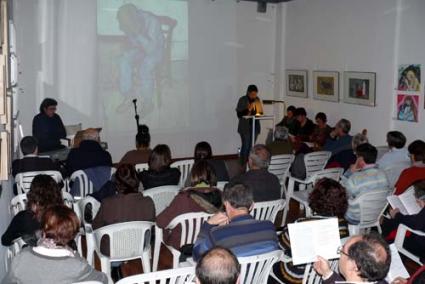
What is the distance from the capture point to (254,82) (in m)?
10.2

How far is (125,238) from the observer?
3.76 meters

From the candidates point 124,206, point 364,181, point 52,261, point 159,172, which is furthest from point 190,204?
point 364,181

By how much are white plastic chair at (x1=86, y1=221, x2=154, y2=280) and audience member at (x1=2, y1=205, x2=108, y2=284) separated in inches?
33.9

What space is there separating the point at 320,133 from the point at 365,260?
5814mm

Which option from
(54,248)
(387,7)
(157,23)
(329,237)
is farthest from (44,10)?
(329,237)

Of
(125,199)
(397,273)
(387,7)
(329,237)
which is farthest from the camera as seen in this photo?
(387,7)

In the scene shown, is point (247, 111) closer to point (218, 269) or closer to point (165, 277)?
point (165, 277)

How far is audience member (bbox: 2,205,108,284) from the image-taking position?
2613 millimetres

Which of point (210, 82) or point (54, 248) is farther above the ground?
point (210, 82)

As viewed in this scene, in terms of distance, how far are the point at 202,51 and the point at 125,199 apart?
243 inches

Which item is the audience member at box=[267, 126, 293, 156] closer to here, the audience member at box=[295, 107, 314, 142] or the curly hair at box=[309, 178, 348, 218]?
the audience member at box=[295, 107, 314, 142]

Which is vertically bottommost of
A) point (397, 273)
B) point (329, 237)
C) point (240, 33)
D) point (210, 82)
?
point (397, 273)

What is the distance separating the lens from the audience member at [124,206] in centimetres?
387

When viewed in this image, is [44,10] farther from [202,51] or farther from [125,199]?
[125,199]
